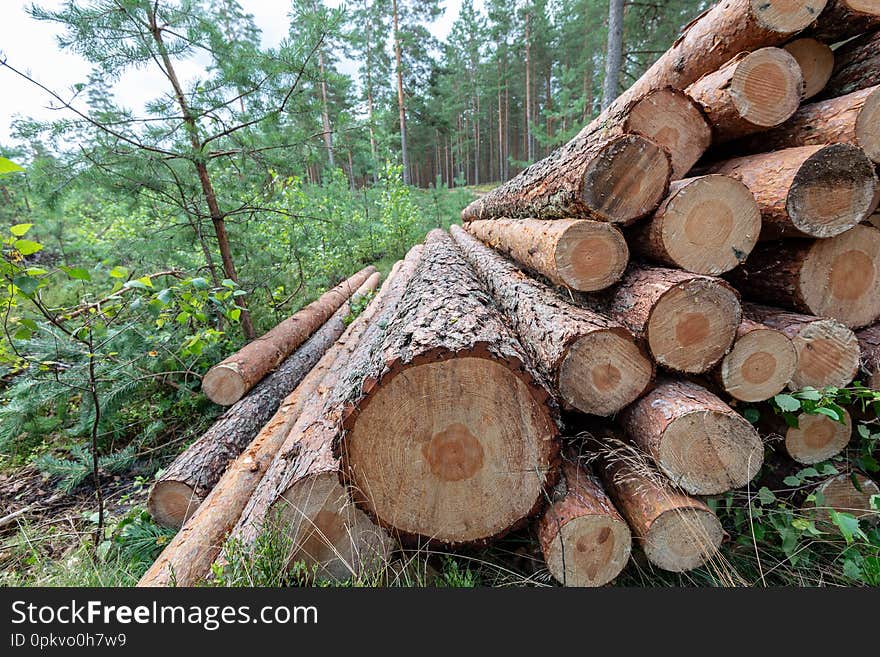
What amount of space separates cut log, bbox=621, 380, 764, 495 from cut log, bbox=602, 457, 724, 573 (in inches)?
2.5

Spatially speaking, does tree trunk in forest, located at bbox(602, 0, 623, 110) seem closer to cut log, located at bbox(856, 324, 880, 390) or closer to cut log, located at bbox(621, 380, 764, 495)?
cut log, located at bbox(856, 324, 880, 390)

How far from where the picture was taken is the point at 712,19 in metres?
1.80

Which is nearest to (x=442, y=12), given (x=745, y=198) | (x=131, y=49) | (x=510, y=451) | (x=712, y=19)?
(x=131, y=49)

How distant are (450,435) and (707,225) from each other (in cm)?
150

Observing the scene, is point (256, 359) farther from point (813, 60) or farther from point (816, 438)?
point (813, 60)

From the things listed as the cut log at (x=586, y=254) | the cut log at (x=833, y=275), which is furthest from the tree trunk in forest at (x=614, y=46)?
the cut log at (x=586, y=254)

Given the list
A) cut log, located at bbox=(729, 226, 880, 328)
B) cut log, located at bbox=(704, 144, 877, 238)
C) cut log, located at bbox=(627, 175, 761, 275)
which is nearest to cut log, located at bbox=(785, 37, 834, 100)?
cut log, located at bbox=(704, 144, 877, 238)

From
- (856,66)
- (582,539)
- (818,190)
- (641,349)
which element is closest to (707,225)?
(818,190)

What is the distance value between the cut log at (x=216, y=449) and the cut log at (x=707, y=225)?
113 inches

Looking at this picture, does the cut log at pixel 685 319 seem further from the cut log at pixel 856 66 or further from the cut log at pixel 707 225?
the cut log at pixel 856 66

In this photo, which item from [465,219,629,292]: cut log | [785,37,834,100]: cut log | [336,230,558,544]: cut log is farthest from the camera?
[785,37,834,100]: cut log

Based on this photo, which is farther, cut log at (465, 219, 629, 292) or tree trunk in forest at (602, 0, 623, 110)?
tree trunk in forest at (602, 0, 623, 110)

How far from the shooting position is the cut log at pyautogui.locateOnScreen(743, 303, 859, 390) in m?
1.53

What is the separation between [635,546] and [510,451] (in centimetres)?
78
